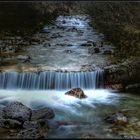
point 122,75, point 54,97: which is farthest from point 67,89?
point 122,75

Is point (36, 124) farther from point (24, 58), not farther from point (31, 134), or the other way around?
point (24, 58)

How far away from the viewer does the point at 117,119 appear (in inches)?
488

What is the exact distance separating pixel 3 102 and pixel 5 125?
256cm

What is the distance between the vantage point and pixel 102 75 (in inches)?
639

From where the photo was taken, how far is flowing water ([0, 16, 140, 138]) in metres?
12.3

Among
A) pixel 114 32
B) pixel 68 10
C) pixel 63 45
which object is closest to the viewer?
pixel 63 45

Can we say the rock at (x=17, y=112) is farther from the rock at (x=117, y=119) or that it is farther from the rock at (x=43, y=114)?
the rock at (x=117, y=119)

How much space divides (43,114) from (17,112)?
2.97ft

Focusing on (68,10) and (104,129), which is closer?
(104,129)

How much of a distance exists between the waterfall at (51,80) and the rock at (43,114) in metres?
2.97

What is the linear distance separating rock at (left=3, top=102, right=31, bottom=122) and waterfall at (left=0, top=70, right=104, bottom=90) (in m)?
3.02

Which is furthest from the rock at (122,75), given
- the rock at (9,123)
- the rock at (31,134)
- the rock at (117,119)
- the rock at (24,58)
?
the rock at (31,134)

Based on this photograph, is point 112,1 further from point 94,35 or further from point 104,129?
point 104,129

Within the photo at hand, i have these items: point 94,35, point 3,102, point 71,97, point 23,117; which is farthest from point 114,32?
point 23,117
